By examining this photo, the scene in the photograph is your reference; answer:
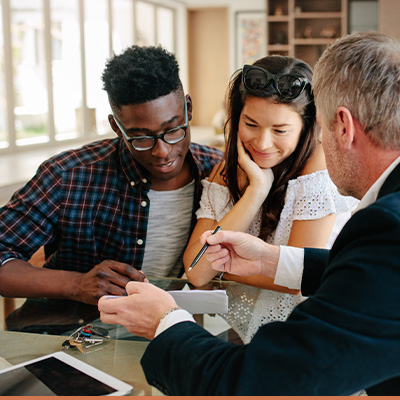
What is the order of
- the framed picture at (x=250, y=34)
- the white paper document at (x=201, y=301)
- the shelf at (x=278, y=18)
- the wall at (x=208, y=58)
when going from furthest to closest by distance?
the wall at (x=208, y=58)
the framed picture at (x=250, y=34)
the shelf at (x=278, y=18)
the white paper document at (x=201, y=301)

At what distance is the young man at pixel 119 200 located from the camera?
1.67m

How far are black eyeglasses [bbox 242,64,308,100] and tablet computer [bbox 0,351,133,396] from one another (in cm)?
99

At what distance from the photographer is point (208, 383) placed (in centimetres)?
87

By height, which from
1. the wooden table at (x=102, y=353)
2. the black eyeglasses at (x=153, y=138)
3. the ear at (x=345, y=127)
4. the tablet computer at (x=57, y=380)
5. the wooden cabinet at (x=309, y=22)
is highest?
the wooden cabinet at (x=309, y=22)

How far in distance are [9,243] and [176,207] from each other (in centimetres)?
59

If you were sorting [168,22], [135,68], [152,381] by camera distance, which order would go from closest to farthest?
[152,381], [135,68], [168,22]

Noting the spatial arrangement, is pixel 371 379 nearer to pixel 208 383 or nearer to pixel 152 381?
pixel 208 383

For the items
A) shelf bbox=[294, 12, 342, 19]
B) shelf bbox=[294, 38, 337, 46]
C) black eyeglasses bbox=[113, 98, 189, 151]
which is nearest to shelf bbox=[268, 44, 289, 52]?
shelf bbox=[294, 38, 337, 46]

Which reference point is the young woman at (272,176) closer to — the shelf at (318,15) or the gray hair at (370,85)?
the gray hair at (370,85)

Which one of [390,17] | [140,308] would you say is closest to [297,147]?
[140,308]

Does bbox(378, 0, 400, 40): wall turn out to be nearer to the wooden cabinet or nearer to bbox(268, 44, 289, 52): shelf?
the wooden cabinet

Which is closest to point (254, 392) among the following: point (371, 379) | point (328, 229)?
point (371, 379)

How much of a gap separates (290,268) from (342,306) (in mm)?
651

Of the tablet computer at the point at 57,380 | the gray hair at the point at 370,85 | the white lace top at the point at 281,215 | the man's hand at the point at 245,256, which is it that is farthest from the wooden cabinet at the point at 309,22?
the tablet computer at the point at 57,380
